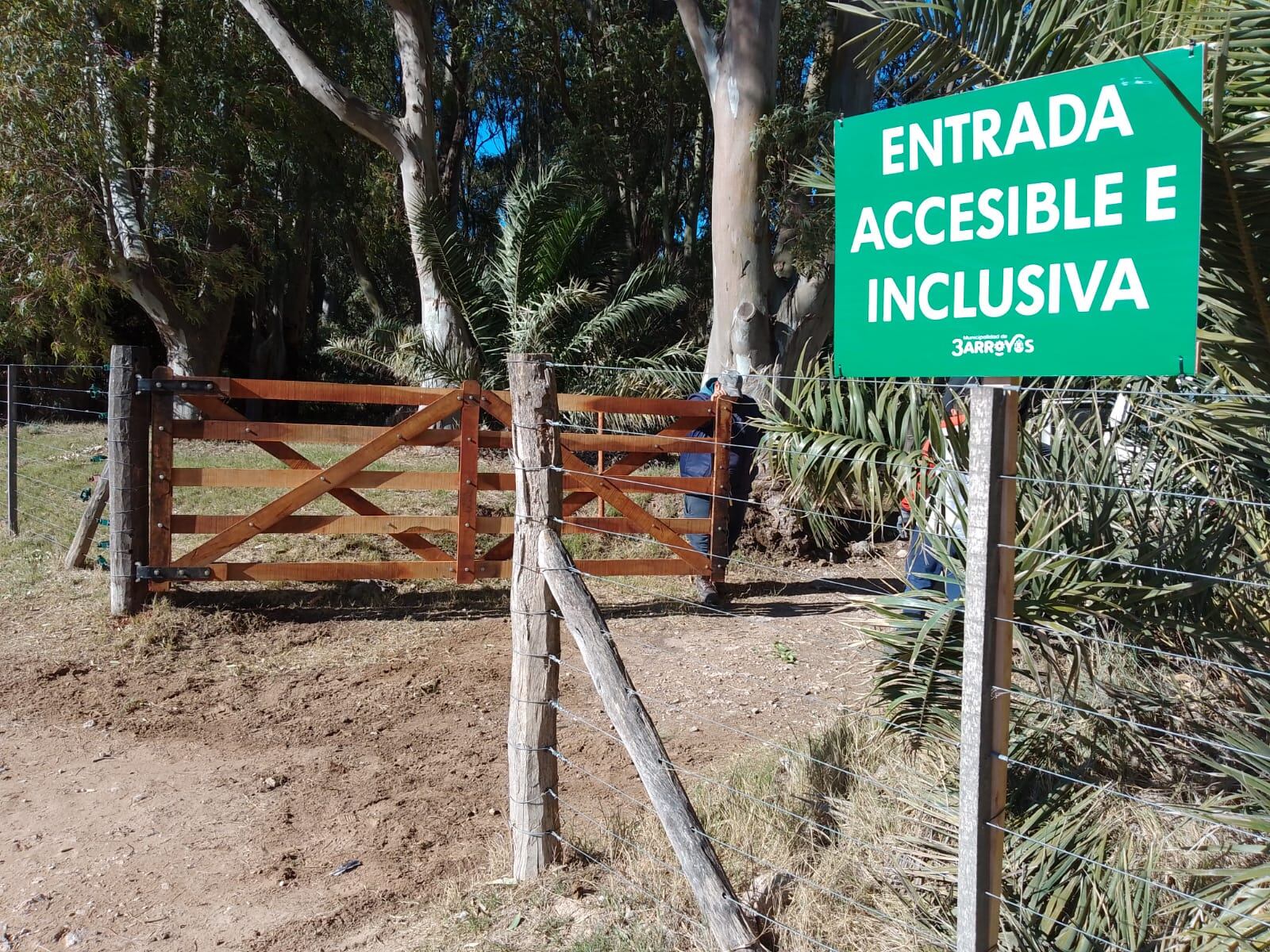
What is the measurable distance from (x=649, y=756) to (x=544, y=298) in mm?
13017

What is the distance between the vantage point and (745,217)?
1103 cm

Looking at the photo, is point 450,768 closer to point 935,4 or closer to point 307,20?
point 935,4

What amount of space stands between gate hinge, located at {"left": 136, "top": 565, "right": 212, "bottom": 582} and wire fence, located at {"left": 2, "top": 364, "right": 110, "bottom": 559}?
106 centimetres

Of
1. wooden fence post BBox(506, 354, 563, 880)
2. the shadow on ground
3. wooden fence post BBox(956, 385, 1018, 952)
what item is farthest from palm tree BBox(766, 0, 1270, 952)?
the shadow on ground

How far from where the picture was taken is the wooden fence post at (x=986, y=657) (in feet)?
7.48

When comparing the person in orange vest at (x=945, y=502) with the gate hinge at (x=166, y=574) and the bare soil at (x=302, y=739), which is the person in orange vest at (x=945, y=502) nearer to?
the bare soil at (x=302, y=739)

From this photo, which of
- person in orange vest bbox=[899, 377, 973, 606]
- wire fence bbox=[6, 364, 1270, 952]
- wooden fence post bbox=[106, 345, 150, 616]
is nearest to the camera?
wire fence bbox=[6, 364, 1270, 952]

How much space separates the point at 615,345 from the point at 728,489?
8.30 metres

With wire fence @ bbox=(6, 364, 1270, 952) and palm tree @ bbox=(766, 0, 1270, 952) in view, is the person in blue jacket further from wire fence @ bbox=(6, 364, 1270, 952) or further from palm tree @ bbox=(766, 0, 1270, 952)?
palm tree @ bbox=(766, 0, 1270, 952)

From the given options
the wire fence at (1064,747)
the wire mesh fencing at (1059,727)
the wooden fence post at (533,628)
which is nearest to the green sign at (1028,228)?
the wire fence at (1064,747)

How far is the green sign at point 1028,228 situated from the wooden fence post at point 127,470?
18.8ft

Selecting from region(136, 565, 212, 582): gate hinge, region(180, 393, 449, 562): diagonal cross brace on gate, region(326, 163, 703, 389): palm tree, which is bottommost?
region(136, 565, 212, 582): gate hinge

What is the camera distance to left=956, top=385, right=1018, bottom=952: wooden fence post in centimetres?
228

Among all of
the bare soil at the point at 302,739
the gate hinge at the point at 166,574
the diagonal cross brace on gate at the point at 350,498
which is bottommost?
the bare soil at the point at 302,739
